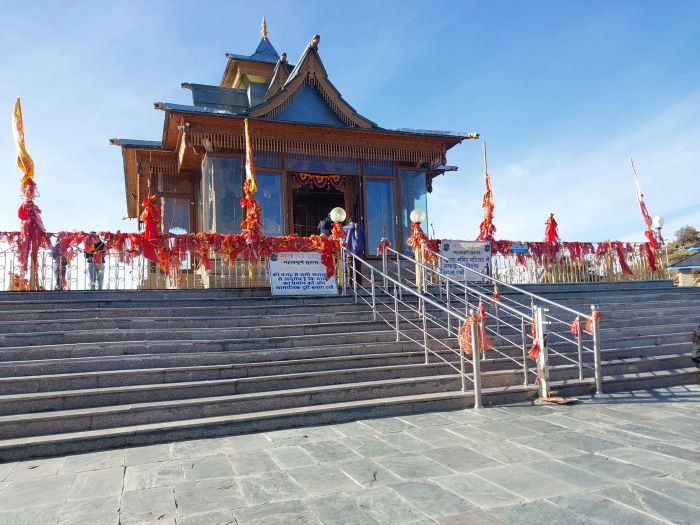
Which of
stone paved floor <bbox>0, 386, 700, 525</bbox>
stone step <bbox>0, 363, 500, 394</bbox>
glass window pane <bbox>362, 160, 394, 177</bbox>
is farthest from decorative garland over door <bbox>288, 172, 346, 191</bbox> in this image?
stone paved floor <bbox>0, 386, 700, 525</bbox>

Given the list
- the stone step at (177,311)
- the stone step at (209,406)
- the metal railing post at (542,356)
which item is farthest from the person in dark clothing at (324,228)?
the metal railing post at (542,356)

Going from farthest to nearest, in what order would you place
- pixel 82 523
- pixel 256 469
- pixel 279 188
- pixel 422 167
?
pixel 422 167
pixel 279 188
pixel 256 469
pixel 82 523

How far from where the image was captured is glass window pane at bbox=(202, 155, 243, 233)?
13.1m

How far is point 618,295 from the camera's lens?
40.9 feet

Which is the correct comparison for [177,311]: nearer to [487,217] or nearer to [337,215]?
[337,215]

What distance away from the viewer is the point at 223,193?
43.7ft

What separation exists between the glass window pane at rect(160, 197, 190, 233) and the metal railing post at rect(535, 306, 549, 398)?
1294 centimetres

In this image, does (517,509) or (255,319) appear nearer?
(517,509)

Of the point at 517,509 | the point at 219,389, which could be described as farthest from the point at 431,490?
the point at 219,389

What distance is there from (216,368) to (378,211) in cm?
890

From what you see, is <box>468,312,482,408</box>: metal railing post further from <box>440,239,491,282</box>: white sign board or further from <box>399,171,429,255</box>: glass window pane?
<box>399,171,429,255</box>: glass window pane

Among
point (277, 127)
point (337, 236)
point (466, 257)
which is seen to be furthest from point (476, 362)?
point (277, 127)

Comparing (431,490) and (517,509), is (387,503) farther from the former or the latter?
(517,509)

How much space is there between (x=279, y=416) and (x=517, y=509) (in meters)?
3.18
